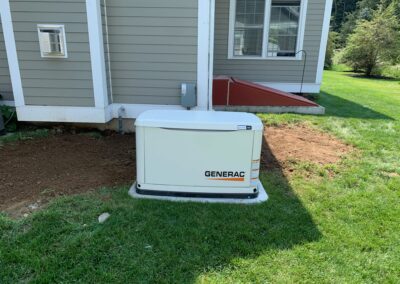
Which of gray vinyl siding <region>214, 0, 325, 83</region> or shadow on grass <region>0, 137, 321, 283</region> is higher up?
gray vinyl siding <region>214, 0, 325, 83</region>

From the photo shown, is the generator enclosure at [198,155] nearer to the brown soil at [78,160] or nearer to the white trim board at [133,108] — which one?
the brown soil at [78,160]

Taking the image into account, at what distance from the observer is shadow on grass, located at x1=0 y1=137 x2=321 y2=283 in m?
2.03

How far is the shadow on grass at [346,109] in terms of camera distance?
634cm

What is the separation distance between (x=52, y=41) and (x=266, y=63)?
5157 mm

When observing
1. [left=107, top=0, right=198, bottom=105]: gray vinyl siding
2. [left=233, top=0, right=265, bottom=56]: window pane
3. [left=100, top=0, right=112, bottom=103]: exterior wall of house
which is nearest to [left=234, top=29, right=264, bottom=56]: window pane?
[left=233, top=0, right=265, bottom=56]: window pane

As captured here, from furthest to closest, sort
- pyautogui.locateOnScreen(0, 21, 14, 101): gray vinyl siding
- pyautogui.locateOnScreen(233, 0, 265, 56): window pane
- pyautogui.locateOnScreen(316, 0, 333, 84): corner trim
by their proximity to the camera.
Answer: pyautogui.locateOnScreen(233, 0, 265, 56): window pane, pyautogui.locateOnScreen(316, 0, 333, 84): corner trim, pyautogui.locateOnScreen(0, 21, 14, 101): gray vinyl siding

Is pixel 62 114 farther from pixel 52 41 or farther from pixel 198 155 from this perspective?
pixel 198 155

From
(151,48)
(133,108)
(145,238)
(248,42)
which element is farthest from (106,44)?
(248,42)

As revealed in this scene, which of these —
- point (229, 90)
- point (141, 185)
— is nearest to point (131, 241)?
point (141, 185)

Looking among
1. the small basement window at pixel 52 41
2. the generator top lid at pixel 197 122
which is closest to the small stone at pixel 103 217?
the generator top lid at pixel 197 122

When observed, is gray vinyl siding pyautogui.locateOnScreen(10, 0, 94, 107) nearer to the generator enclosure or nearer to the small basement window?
the small basement window

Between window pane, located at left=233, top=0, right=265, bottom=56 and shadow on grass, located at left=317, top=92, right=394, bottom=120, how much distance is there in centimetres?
206

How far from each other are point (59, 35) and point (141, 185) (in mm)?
2266

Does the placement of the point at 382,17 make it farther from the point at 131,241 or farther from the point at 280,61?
the point at 131,241
